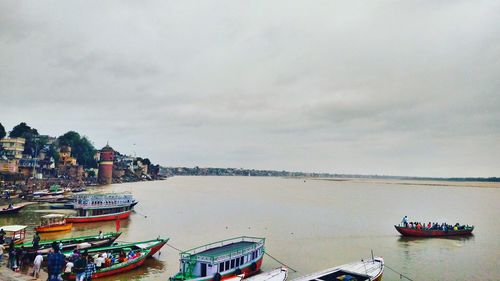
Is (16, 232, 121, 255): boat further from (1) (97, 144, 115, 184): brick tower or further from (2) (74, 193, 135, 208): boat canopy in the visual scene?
(1) (97, 144, 115, 184): brick tower

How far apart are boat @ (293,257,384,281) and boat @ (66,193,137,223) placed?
37.9m

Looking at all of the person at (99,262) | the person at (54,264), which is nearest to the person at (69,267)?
the person at (99,262)

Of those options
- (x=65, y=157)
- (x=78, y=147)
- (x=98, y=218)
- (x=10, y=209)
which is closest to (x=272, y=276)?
(x=98, y=218)

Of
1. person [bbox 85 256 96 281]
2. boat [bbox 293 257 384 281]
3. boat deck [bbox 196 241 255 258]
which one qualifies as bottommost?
boat [bbox 293 257 384 281]

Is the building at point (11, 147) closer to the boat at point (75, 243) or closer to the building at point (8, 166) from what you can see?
the building at point (8, 166)

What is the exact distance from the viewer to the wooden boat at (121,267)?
26.2m

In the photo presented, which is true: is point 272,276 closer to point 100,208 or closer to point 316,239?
point 316,239

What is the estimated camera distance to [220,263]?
25.2m

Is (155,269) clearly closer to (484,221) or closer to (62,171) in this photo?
(484,221)

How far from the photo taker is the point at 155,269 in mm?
30938

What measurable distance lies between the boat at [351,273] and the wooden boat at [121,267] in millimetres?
13806

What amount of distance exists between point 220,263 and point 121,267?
342 inches

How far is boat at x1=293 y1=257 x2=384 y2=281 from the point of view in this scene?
81.0 feet

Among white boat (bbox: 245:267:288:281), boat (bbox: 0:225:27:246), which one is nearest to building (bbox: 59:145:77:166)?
boat (bbox: 0:225:27:246)
